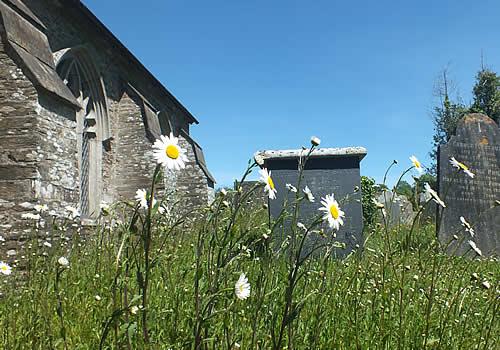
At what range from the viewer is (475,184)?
794cm

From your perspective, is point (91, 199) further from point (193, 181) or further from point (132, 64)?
point (193, 181)

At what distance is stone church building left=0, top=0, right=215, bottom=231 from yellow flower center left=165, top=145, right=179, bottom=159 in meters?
3.40

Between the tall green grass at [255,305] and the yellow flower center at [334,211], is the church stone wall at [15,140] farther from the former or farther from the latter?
the yellow flower center at [334,211]

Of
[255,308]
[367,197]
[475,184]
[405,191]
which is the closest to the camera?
[255,308]

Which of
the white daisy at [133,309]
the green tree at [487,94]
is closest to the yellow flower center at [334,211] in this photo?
the white daisy at [133,309]

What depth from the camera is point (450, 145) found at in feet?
26.8

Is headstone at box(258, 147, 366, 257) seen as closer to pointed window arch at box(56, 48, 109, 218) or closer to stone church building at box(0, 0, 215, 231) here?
stone church building at box(0, 0, 215, 231)

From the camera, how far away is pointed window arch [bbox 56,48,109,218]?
1021cm

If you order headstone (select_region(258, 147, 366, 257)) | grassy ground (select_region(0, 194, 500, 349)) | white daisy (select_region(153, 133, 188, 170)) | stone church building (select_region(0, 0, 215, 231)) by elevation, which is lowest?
grassy ground (select_region(0, 194, 500, 349))

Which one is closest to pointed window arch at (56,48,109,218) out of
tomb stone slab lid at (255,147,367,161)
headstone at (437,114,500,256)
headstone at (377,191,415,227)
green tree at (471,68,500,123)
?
tomb stone slab lid at (255,147,367,161)

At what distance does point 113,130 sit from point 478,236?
953 cm

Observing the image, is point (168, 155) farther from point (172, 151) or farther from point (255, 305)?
point (255, 305)

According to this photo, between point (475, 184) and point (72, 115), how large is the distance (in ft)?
24.6

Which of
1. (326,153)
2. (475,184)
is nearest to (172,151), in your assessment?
(326,153)
